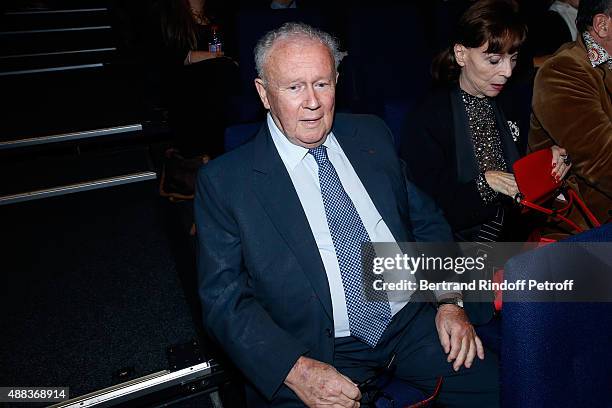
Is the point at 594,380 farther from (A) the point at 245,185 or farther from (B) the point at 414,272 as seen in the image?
(A) the point at 245,185

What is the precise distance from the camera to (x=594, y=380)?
996 millimetres

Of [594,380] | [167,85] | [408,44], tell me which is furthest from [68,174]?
[594,380]

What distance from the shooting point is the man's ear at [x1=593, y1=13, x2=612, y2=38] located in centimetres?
172

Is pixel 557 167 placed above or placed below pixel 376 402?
above

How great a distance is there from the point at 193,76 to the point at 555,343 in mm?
2863

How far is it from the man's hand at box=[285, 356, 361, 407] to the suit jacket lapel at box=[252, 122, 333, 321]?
14 centimetres

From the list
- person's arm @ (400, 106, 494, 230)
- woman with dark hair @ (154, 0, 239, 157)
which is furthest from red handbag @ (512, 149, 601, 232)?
woman with dark hair @ (154, 0, 239, 157)

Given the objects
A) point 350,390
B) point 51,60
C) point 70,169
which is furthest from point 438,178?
point 51,60

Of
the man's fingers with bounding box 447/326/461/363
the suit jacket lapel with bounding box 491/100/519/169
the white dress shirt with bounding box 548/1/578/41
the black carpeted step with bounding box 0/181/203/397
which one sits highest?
the white dress shirt with bounding box 548/1/578/41

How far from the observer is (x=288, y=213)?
1302 millimetres

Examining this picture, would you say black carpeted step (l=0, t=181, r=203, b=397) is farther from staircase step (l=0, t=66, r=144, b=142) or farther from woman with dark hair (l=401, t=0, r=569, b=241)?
woman with dark hair (l=401, t=0, r=569, b=241)

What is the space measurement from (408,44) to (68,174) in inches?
98.6

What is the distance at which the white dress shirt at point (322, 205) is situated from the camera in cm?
132

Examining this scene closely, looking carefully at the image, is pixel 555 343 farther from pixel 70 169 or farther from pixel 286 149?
pixel 70 169
